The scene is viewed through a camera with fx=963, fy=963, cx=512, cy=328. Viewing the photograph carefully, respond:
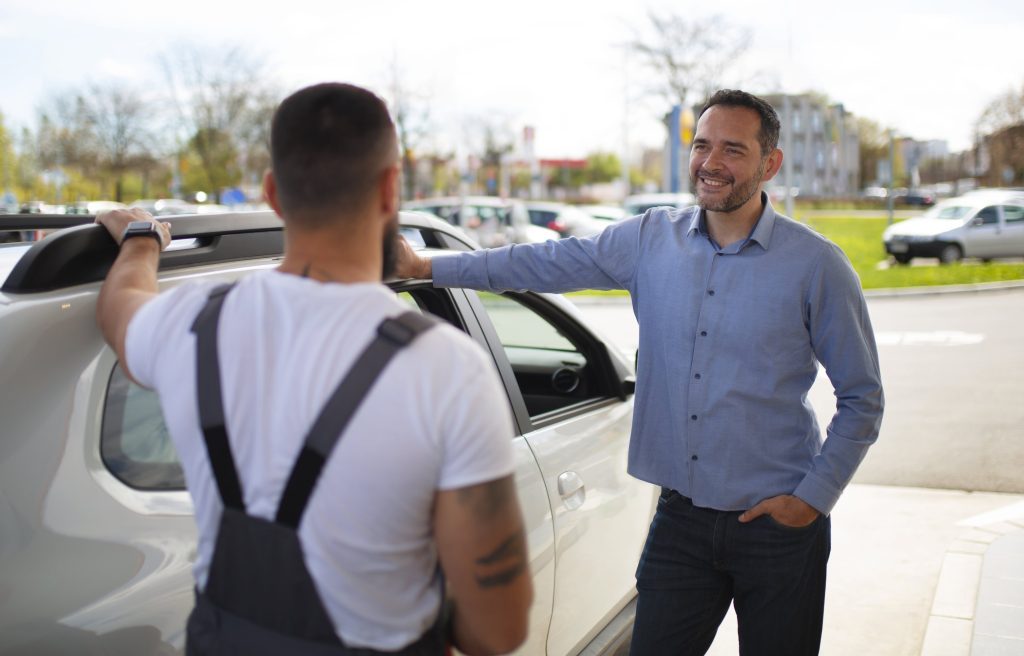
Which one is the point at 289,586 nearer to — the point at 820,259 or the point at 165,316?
the point at 165,316

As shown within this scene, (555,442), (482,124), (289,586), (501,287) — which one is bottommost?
(555,442)

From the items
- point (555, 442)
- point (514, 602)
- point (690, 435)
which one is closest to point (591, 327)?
point (555, 442)

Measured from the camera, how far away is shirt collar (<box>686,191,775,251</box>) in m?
2.54

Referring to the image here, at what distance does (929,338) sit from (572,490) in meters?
11.2

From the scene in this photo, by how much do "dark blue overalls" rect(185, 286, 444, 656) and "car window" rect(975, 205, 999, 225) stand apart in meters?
26.5

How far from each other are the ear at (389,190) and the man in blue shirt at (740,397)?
3.58ft

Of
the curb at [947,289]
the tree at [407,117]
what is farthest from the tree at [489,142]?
the curb at [947,289]

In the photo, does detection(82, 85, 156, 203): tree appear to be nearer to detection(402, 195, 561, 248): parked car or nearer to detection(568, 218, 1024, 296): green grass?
detection(402, 195, 561, 248): parked car

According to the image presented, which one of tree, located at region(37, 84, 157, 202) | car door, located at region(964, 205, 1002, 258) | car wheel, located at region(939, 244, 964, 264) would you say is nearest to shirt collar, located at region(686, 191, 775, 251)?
car wheel, located at region(939, 244, 964, 264)

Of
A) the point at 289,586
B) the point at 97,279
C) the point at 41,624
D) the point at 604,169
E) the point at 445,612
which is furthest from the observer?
the point at 604,169

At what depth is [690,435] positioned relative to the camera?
2.55 meters

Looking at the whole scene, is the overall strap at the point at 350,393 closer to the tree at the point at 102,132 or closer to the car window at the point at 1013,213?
the car window at the point at 1013,213

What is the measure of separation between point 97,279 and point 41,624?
659 millimetres

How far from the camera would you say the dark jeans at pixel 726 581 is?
8.27 feet
